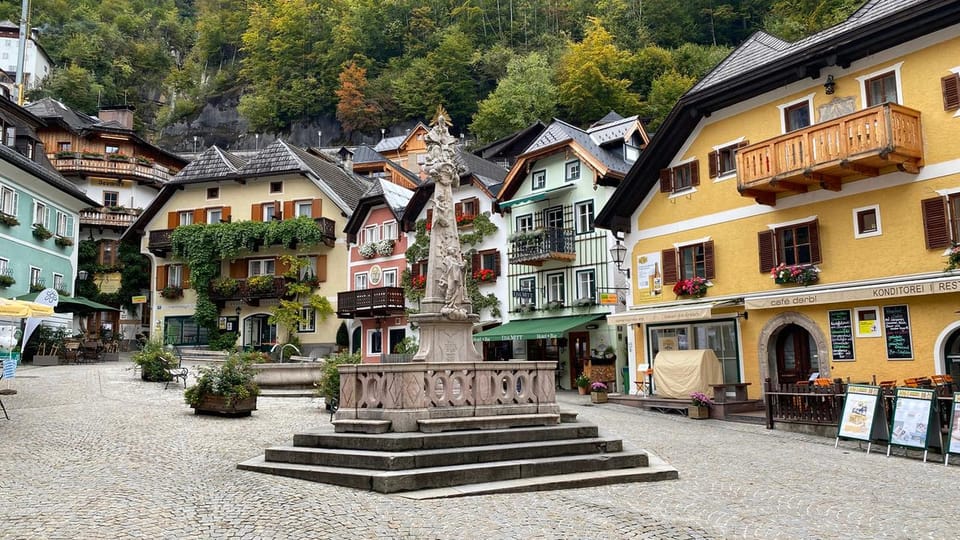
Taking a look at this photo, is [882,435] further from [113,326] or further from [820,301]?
[113,326]

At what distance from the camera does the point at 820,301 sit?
19531 mm

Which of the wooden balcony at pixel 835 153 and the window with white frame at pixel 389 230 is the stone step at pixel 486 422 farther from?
the window with white frame at pixel 389 230

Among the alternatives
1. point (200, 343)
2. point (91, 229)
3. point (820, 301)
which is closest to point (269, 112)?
point (91, 229)

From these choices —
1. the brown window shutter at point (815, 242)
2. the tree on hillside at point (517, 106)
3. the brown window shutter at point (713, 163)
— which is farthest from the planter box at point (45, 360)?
the tree on hillside at point (517, 106)

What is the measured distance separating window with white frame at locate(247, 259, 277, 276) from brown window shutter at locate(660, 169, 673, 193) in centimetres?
2705

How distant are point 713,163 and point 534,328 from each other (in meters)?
10.6

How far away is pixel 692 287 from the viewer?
23797 millimetres

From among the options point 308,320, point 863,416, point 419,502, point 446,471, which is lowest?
point 419,502

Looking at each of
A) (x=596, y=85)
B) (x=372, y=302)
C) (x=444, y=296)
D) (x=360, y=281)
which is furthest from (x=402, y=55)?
(x=444, y=296)

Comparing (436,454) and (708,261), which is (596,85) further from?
(436,454)

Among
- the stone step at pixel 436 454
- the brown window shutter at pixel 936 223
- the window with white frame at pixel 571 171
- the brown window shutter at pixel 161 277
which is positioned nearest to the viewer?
the stone step at pixel 436 454

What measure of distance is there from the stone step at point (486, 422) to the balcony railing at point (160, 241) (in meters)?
38.3

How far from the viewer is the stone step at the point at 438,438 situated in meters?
10.9

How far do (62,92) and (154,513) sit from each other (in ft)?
282
